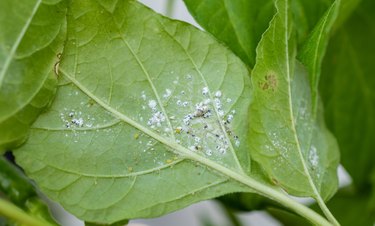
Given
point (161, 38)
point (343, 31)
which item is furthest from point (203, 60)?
point (343, 31)

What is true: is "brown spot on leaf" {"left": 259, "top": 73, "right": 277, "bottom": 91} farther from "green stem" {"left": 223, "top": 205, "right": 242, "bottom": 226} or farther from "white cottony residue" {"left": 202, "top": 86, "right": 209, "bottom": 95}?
"green stem" {"left": 223, "top": 205, "right": 242, "bottom": 226}

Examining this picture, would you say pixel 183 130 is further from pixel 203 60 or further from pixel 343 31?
pixel 343 31

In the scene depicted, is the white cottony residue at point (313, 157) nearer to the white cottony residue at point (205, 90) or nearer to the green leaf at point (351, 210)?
the white cottony residue at point (205, 90)

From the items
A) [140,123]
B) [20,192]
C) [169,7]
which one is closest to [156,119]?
[140,123]

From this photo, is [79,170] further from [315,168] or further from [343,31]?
[343,31]

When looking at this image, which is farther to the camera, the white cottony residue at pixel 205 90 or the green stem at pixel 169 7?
the green stem at pixel 169 7

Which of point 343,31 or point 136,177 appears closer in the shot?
point 136,177

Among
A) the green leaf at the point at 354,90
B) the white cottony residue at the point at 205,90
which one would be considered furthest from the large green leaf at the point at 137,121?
the green leaf at the point at 354,90
